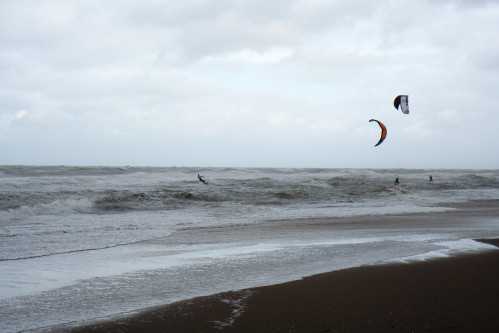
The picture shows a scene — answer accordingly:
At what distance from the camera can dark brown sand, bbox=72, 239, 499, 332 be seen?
11.8 ft

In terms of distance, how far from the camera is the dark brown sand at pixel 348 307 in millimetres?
3605

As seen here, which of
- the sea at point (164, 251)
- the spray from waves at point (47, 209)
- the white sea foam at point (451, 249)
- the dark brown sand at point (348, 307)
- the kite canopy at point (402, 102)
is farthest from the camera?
the kite canopy at point (402, 102)

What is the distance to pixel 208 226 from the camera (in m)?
10.9

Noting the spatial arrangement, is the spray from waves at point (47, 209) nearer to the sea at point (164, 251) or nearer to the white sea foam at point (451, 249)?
the sea at point (164, 251)

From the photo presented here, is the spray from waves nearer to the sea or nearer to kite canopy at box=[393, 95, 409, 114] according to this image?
the sea

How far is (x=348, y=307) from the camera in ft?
13.5

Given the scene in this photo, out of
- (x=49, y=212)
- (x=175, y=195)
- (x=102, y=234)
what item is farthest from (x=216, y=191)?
(x=102, y=234)

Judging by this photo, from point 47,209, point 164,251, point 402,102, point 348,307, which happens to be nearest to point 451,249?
point 348,307

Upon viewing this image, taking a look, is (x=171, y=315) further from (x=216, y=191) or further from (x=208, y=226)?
(x=216, y=191)

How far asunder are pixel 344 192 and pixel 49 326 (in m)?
20.9

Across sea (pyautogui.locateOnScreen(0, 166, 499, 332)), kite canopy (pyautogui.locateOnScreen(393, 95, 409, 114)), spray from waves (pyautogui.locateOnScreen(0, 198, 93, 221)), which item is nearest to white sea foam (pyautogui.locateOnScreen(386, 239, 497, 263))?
sea (pyautogui.locateOnScreen(0, 166, 499, 332))

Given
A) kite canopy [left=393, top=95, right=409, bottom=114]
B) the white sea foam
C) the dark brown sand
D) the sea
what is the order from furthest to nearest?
kite canopy [left=393, top=95, right=409, bottom=114] < the white sea foam < the sea < the dark brown sand

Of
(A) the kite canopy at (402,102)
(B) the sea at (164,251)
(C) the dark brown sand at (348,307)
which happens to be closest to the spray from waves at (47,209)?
(B) the sea at (164,251)

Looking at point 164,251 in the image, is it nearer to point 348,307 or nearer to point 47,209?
point 348,307
